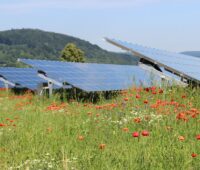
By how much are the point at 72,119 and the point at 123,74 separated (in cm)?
1581

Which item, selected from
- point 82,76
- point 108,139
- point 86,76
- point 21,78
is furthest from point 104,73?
point 108,139

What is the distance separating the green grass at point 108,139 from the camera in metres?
4.57

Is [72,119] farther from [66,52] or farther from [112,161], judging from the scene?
[66,52]

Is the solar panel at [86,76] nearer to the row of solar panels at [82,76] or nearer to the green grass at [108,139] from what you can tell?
the row of solar panels at [82,76]

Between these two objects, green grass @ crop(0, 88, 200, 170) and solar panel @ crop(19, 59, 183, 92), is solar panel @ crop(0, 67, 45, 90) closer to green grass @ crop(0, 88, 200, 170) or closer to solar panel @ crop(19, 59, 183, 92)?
solar panel @ crop(19, 59, 183, 92)

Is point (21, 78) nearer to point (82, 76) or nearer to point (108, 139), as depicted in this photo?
point (82, 76)

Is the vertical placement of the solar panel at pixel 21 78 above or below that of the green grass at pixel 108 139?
below

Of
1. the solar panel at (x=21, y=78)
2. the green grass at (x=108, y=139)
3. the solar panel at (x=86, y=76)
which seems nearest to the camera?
the green grass at (x=108, y=139)

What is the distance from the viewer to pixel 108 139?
19.5 ft

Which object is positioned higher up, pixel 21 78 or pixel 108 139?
pixel 108 139

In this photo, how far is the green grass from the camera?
457 cm

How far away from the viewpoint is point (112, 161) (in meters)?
4.77

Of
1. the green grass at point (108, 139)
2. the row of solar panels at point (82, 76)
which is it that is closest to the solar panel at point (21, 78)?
the row of solar panels at point (82, 76)

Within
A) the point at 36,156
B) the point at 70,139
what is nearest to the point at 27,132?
the point at 70,139
